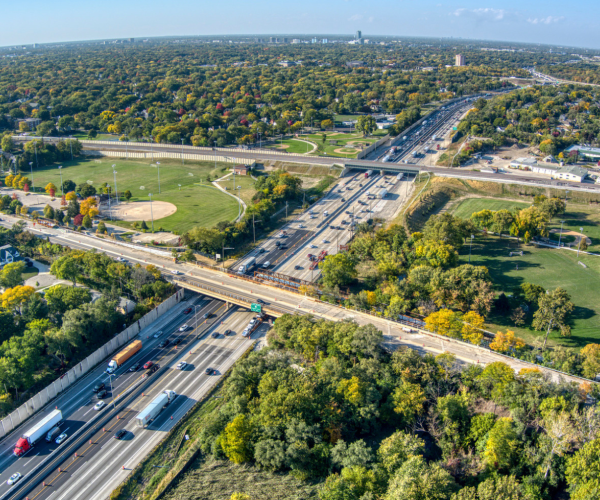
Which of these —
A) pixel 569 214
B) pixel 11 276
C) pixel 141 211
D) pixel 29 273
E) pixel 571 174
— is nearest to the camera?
pixel 11 276

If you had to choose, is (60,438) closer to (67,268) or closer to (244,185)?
(67,268)

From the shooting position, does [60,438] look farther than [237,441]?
Yes

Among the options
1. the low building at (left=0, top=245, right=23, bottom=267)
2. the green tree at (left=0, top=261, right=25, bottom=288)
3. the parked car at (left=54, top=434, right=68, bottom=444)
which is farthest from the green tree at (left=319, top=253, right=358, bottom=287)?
the low building at (left=0, top=245, right=23, bottom=267)

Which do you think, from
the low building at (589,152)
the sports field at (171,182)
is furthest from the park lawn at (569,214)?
the sports field at (171,182)

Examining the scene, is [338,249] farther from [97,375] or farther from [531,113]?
[531,113]

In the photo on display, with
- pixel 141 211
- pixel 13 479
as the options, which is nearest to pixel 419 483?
pixel 13 479

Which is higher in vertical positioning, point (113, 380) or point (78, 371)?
point (78, 371)

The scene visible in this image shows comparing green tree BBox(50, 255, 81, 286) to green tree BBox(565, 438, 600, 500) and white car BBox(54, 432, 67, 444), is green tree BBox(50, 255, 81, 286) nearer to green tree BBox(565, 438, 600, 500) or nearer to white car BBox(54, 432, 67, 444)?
white car BBox(54, 432, 67, 444)
